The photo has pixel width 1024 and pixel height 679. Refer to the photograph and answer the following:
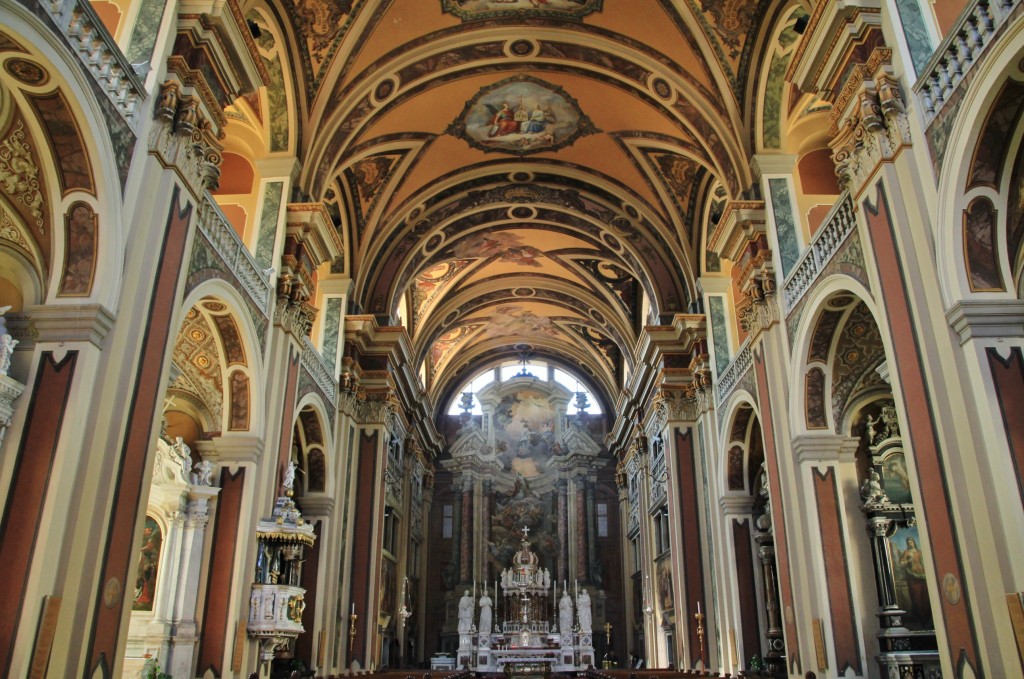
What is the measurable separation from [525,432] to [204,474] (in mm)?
20822

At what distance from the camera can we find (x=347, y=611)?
52.3ft

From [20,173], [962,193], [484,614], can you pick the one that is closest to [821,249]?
[962,193]

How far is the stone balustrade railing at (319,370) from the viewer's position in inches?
543

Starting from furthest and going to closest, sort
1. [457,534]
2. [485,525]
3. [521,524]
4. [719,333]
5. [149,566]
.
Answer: [521,524] → [457,534] → [485,525] → [719,333] → [149,566]

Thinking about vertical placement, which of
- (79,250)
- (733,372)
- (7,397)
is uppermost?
(733,372)

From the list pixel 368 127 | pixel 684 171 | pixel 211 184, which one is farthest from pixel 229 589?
pixel 684 171

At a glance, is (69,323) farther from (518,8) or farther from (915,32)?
(518,8)

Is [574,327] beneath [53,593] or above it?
above

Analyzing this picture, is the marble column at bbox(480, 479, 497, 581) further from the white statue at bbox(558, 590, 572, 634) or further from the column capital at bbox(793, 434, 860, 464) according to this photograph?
the column capital at bbox(793, 434, 860, 464)

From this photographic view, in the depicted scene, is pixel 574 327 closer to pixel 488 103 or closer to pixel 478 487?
pixel 478 487

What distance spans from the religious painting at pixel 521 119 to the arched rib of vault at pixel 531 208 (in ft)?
3.83

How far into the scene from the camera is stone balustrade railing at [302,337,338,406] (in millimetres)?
13781

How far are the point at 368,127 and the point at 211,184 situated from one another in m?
6.32

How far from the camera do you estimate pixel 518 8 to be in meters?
14.3
